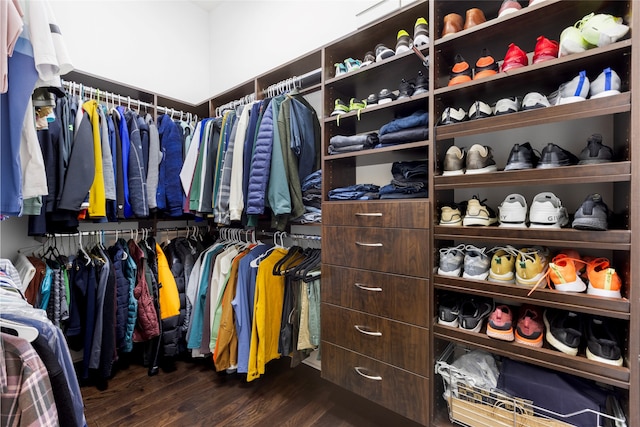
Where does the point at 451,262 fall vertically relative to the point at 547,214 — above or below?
below

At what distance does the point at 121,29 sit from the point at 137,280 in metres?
2.02

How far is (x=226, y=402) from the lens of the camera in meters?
1.71

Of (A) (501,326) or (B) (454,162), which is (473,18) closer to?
(B) (454,162)

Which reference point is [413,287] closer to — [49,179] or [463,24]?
[463,24]

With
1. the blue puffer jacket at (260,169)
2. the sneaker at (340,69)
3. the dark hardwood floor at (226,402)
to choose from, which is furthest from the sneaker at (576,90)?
the dark hardwood floor at (226,402)

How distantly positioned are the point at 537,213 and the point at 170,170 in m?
2.22

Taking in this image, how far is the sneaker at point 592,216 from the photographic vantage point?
3.06 feet

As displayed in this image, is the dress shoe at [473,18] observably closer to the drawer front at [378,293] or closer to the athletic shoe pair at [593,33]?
the athletic shoe pair at [593,33]

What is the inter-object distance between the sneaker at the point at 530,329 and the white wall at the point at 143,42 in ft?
9.91

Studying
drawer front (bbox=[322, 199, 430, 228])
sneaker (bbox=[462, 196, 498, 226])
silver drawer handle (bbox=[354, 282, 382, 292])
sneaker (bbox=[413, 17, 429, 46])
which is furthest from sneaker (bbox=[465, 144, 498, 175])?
silver drawer handle (bbox=[354, 282, 382, 292])

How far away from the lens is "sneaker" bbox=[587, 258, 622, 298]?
94cm

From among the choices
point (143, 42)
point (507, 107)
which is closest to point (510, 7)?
point (507, 107)

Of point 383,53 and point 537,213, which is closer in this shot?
point 537,213

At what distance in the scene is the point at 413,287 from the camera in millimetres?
1272
